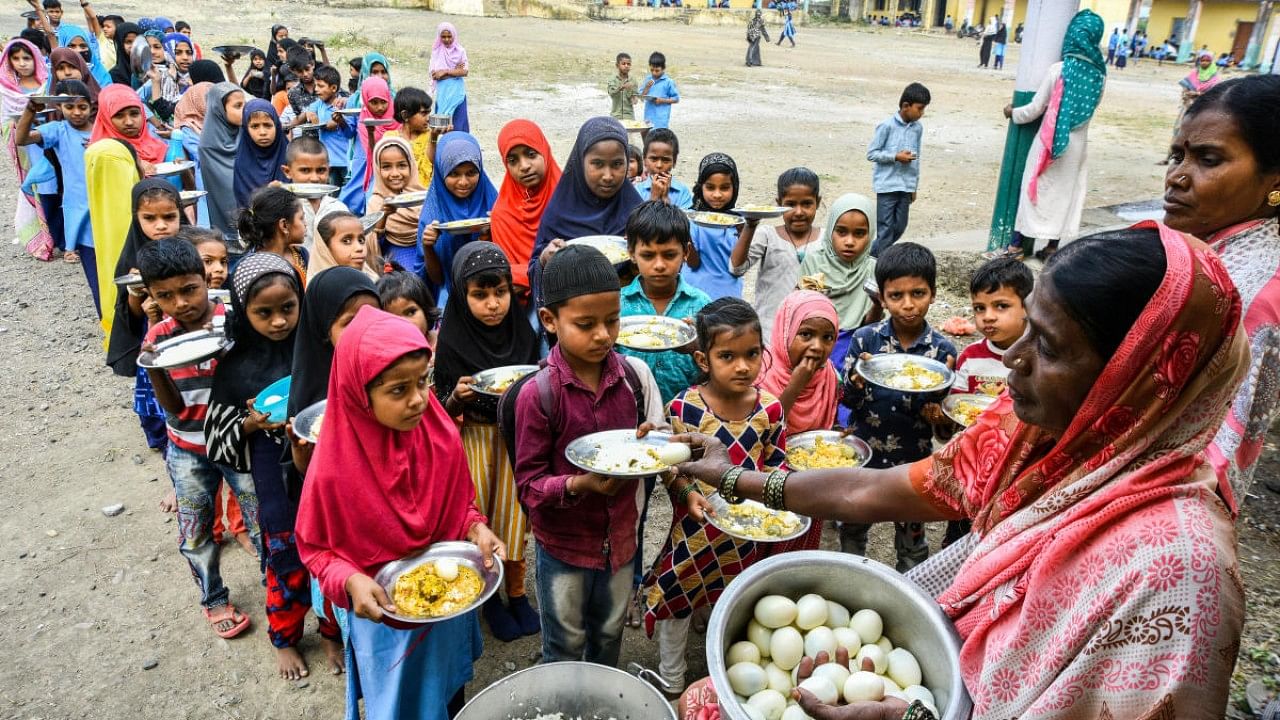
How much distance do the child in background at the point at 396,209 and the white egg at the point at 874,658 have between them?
416cm

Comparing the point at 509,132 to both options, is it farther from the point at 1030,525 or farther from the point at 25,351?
the point at 25,351

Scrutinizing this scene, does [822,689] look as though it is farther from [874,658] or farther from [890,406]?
[890,406]

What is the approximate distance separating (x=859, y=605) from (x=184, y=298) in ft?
10.7

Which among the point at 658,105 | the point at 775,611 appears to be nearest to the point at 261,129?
the point at 775,611

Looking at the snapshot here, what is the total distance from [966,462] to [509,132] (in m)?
3.76

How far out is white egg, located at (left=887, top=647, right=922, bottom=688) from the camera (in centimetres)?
173

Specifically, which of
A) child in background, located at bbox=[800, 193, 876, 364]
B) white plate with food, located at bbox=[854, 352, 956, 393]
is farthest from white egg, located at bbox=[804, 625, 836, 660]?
child in background, located at bbox=[800, 193, 876, 364]

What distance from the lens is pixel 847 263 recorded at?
452 cm

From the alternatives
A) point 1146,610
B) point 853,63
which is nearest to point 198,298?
point 1146,610

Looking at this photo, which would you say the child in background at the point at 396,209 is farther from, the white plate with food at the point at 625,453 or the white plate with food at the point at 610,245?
the white plate with food at the point at 625,453

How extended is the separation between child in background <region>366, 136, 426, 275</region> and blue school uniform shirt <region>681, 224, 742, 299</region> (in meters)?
1.93

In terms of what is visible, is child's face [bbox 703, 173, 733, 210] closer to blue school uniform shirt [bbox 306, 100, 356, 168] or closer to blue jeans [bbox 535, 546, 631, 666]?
blue jeans [bbox 535, 546, 631, 666]

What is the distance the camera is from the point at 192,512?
135 inches

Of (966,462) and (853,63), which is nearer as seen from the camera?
(966,462)
